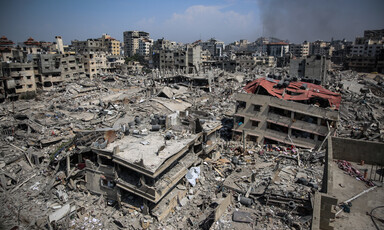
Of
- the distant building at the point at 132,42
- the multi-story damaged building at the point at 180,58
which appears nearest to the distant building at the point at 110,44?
the distant building at the point at 132,42

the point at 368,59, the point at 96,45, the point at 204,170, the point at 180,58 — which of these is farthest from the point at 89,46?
the point at 368,59

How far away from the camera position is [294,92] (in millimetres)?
19281

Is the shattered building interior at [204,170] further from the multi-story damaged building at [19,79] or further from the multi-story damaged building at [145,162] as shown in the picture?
the multi-story damaged building at [19,79]

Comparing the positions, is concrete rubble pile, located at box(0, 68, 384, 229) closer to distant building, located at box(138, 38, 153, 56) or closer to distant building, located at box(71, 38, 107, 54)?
distant building, located at box(71, 38, 107, 54)

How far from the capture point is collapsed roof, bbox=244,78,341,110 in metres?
18.1

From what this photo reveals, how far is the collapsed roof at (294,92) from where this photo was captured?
18094 millimetres

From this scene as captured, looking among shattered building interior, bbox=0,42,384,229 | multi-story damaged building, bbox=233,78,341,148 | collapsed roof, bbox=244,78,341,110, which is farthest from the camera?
collapsed roof, bbox=244,78,341,110

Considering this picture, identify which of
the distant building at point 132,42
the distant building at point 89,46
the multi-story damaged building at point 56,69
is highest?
the distant building at point 132,42

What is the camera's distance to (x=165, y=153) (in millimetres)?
12070

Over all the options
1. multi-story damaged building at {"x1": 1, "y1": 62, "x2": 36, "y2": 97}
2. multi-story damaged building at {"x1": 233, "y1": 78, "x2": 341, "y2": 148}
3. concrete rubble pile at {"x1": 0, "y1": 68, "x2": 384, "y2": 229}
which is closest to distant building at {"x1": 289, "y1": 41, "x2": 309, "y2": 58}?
concrete rubble pile at {"x1": 0, "y1": 68, "x2": 384, "y2": 229}

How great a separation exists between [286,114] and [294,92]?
87.2 inches

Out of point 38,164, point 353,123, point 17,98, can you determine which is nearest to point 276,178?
point 353,123

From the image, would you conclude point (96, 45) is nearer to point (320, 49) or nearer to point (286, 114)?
point (286, 114)

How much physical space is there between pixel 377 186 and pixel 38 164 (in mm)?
18592
